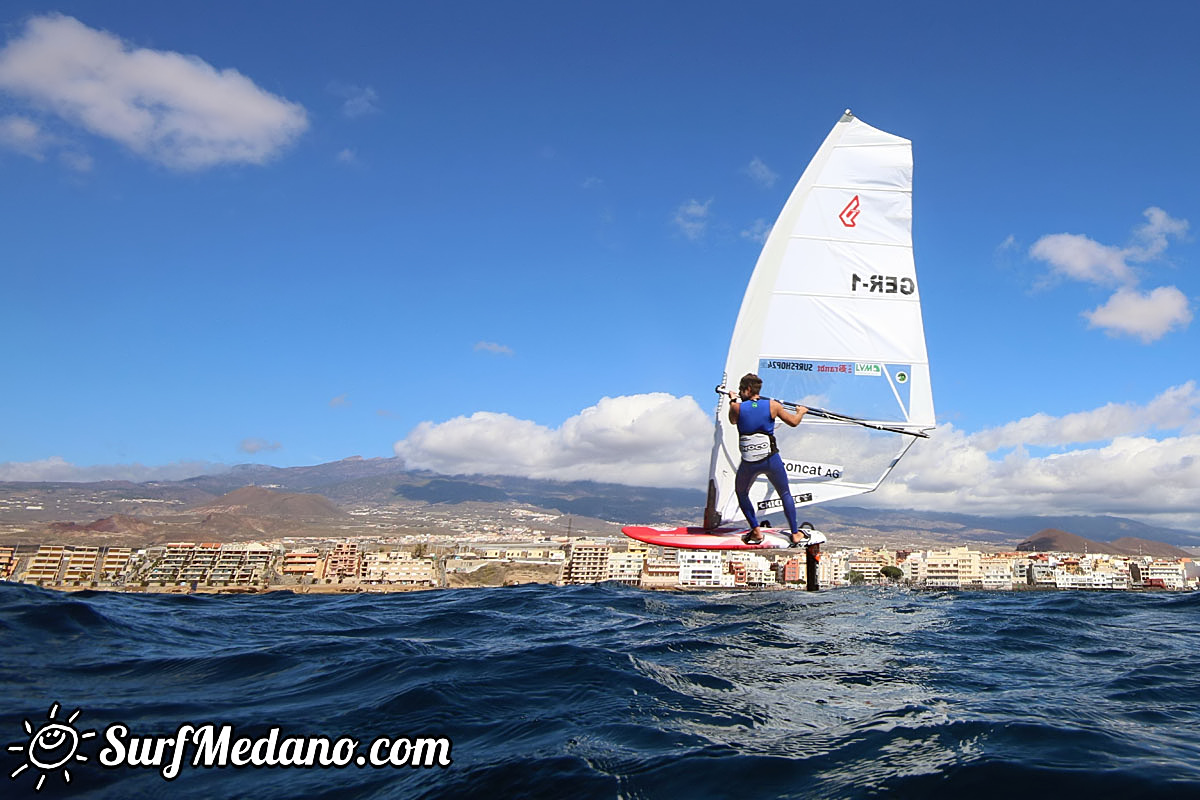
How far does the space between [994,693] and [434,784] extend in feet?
17.8

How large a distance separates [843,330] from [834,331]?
0.84 feet

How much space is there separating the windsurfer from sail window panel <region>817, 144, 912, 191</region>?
6038mm

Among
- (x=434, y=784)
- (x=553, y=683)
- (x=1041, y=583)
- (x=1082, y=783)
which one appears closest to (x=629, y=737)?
(x=434, y=784)

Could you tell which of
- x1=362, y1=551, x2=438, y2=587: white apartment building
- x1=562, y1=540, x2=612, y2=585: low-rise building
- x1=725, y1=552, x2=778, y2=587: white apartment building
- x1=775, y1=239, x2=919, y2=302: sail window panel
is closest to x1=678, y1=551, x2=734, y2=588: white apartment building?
x1=725, y1=552, x2=778, y2=587: white apartment building

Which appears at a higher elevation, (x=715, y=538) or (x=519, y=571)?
(x=715, y=538)

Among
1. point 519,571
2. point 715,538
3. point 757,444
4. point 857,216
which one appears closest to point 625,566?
point 519,571

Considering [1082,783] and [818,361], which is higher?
[818,361]

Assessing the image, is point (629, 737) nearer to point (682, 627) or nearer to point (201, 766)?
point (201, 766)

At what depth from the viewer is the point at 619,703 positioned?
6312 mm

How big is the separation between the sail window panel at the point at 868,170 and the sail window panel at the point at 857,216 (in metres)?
0.21

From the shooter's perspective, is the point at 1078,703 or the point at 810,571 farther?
the point at 810,571

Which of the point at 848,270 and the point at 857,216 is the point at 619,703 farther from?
A: the point at 857,216

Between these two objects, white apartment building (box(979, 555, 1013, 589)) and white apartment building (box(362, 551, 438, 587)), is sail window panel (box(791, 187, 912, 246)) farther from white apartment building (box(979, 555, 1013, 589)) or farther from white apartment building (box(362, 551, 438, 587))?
white apartment building (box(979, 555, 1013, 589))

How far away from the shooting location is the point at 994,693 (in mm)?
6539
